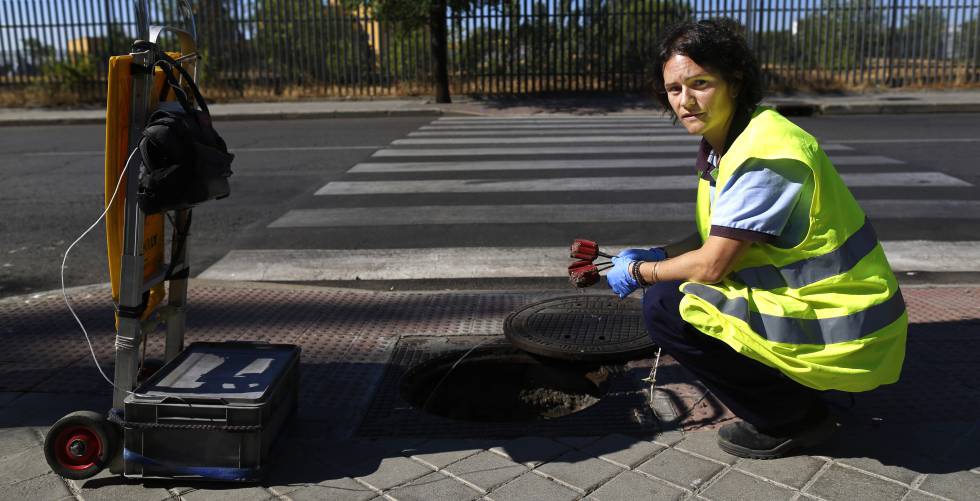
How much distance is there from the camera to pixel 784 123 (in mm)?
2703

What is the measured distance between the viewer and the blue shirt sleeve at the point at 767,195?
262cm

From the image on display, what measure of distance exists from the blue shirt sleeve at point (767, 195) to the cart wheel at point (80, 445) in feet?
6.77

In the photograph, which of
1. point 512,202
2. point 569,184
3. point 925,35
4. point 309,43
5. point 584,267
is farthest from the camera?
point 309,43

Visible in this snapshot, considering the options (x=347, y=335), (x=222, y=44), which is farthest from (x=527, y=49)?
(x=347, y=335)

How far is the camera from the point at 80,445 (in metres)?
2.78

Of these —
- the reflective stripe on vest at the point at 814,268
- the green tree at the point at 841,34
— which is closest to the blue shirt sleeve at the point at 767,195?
the reflective stripe on vest at the point at 814,268

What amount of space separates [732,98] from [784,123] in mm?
212

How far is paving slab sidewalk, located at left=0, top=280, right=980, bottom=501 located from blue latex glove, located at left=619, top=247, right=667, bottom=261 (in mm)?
607

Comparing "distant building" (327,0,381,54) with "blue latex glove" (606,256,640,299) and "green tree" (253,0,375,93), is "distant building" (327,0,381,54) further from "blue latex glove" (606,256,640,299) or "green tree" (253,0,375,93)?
"blue latex glove" (606,256,640,299)

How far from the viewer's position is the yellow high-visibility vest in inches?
104

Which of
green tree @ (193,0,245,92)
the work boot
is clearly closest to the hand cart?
the work boot

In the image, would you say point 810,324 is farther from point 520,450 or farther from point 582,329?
point 582,329

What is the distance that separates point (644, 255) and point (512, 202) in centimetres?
433

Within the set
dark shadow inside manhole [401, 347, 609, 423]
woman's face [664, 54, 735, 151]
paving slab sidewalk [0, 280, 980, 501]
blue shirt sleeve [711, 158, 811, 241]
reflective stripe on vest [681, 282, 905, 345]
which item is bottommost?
dark shadow inside manhole [401, 347, 609, 423]
